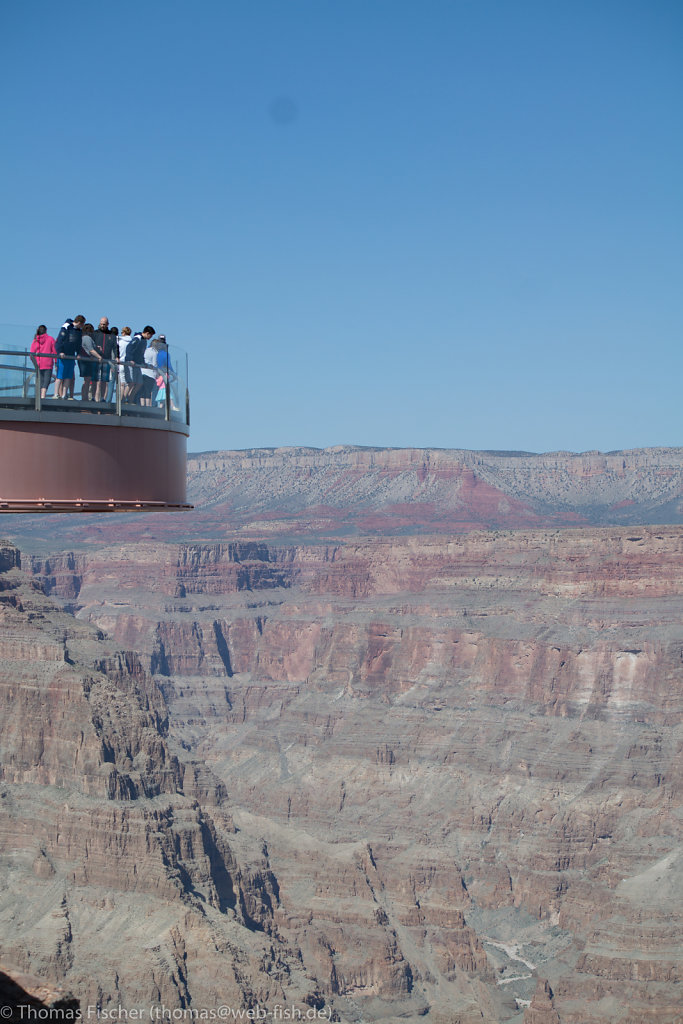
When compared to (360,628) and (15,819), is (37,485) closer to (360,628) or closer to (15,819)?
(15,819)

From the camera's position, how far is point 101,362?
13523 millimetres

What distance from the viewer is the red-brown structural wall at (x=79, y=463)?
1215 centimetres

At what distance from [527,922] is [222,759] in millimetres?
55186

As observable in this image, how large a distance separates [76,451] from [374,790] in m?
128

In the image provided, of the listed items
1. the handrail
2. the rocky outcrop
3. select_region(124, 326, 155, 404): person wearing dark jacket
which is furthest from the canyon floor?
the handrail

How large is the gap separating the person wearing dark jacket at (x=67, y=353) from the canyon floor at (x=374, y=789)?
65.1 m

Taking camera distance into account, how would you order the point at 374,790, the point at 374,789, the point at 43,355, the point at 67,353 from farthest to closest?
the point at 374,789 → the point at 374,790 → the point at 67,353 → the point at 43,355

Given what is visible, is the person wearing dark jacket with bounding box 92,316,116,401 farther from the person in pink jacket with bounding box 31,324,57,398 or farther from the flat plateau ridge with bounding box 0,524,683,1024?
the flat plateau ridge with bounding box 0,524,683,1024

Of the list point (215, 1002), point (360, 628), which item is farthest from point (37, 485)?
point (360, 628)

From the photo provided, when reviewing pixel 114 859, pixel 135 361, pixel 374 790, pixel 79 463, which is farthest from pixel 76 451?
pixel 374 790

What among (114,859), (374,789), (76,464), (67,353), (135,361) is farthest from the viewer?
(374,789)

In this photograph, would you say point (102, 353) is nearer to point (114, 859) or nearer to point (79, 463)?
point (79, 463)

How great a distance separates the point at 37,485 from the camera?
12.2 metres

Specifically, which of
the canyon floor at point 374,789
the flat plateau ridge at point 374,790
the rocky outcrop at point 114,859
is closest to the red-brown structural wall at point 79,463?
the flat plateau ridge at point 374,790
